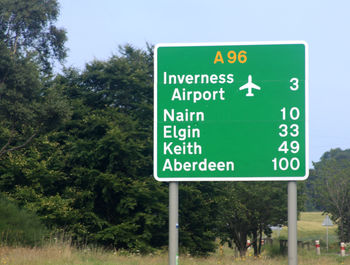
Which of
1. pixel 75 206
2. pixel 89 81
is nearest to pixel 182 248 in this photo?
pixel 75 206

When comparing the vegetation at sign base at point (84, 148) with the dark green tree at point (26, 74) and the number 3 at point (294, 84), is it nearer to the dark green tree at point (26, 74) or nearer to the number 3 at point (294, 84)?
the dark green tree at point (26, 74)

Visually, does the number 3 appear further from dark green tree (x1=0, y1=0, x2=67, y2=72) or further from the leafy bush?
dark green tree (x1=0, y1=0, x2=67, y2=72)

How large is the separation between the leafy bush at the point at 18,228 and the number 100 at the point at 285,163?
12.8 m

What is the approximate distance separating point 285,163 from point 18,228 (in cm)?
1512

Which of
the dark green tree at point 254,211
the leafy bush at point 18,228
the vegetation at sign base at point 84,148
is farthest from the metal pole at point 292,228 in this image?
the dark green tree at point 254,211

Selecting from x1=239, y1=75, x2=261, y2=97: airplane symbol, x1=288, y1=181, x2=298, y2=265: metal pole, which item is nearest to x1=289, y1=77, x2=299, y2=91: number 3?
x1=239, y1=75, x2=261, y2=97: airplane symbol

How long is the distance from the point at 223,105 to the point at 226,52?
2.15ft

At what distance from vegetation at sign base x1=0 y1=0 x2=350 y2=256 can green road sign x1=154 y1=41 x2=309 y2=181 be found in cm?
1750

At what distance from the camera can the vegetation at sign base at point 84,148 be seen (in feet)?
85.9

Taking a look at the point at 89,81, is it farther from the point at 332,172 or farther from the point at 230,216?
the point at 332,172

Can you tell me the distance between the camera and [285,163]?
6797 mm

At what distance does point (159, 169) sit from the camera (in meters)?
6.93

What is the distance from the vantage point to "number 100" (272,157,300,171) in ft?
22.2

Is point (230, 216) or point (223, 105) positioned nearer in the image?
point (223, 105)
